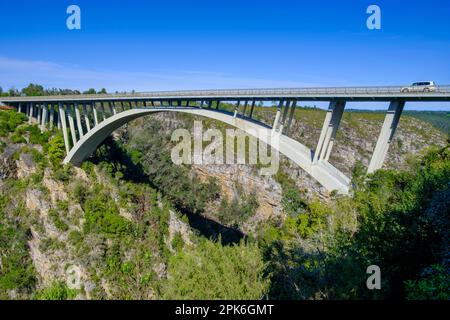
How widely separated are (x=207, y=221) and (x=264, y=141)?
1062 inches

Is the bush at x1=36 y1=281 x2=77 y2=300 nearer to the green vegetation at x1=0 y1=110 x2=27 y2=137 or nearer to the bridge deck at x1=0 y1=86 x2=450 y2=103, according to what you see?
the bridge deck at x1=0 y1=86 x2=450 y2=103

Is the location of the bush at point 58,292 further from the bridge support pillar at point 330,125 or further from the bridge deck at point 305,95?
the bridge support pillar at point 330,125

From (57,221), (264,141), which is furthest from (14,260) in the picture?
(264,141)

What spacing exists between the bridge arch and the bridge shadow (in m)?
4.42

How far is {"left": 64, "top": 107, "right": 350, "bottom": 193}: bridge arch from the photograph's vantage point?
52.3 feet

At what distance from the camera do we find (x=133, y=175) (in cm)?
3797

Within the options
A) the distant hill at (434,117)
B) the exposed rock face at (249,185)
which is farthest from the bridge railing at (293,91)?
the distant hill at (434,117)

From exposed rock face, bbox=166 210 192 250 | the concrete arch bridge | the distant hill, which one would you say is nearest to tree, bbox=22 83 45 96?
the concrete arch bridge

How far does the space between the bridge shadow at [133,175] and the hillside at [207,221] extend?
0.20m

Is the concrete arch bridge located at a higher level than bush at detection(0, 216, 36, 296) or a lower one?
higher

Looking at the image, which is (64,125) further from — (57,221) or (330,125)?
(330,125)


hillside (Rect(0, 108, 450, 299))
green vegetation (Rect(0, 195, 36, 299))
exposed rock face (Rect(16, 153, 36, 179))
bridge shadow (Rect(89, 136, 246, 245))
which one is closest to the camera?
hillside (Rect(0, 108, 450, 299))

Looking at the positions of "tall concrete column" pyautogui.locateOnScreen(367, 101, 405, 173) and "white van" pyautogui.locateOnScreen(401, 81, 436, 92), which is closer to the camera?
"white van" pyautogui.locateOnScreen(401, 81, 436, 92)
